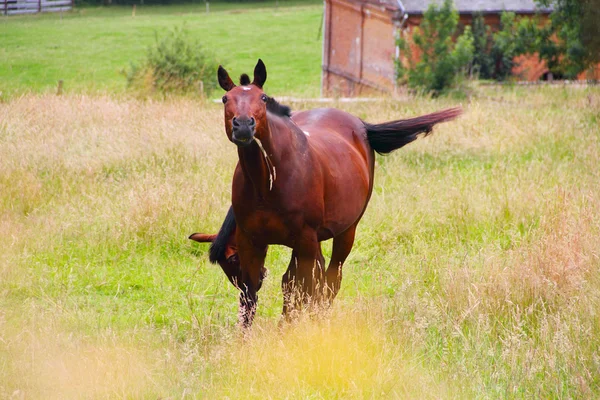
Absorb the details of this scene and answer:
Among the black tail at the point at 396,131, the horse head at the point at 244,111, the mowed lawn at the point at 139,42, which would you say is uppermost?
the horse head at the point at 244,111

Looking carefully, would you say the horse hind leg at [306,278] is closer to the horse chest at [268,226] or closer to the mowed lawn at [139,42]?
the horse chest at [268,226]

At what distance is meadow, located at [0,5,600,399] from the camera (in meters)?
4.55

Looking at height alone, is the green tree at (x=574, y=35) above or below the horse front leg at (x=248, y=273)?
above

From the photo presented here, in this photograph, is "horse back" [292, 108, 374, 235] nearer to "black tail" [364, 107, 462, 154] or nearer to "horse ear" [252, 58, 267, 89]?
"black tail" [364, 107, 462, 154]

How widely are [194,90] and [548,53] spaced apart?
8221 mm

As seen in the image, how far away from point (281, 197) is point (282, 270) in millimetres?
2410

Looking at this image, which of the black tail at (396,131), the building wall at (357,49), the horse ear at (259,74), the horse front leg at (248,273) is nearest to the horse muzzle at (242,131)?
the horse ear at (259,74)

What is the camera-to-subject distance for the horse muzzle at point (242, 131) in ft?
15.1

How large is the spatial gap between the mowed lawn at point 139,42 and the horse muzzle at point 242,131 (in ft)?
30.1

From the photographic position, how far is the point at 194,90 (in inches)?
742

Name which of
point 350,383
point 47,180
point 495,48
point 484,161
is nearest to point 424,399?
point 350,383

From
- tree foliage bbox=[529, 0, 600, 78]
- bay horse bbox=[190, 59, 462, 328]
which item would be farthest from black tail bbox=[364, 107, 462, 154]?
tree foliage bbox=[529, 0, 600, 78]

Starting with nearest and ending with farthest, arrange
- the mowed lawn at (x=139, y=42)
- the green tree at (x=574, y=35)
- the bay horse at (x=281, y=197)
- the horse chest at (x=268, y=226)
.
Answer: the bay horse at (x=281, y=197) → the horse chest at (x=268, y=226) → the green tree at (x=574, y=35) → the mowed lawn at (x=139, y=42)

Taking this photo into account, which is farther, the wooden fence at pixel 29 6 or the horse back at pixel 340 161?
the wooden fence at pixel 29 6
